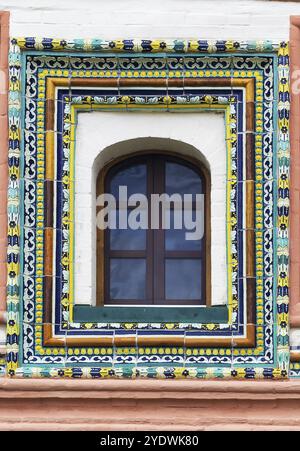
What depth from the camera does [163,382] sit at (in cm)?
916

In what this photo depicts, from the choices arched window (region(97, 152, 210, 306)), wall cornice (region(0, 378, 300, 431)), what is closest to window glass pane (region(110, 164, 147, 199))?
arched window (region(97, 152, 210, 306))

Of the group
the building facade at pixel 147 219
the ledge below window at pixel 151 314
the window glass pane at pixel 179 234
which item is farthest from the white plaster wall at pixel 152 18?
the ledge below window at pixel 151 314

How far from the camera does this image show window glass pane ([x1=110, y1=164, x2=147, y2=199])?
9.75 metres

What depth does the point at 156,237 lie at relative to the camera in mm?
9703

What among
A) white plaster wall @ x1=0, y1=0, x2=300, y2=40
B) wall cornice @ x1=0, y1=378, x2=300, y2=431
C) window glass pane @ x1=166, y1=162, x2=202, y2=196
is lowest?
wall cornice @ x1=0, y1=378, x2=300, y2=431

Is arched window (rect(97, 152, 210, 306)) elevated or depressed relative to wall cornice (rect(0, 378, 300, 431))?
elevated

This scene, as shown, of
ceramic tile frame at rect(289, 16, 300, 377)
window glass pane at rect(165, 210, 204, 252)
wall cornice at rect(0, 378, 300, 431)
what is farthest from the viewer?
window glass pane at rect(165, 210, 204, 252)

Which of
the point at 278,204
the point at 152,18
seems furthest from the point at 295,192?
the point at 152,18

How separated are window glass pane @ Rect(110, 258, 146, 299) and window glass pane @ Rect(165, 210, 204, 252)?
0.22 metres

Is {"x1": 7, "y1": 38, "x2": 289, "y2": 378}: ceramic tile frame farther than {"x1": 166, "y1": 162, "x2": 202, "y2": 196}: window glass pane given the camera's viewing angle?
No

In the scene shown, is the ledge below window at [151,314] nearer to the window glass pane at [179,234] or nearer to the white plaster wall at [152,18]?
the window glass pane at [179,234]

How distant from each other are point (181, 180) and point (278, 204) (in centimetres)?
71

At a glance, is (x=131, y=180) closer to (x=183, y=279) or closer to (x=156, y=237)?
(x=156, y=237)

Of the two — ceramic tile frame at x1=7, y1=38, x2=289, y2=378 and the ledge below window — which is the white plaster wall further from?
the ledge below window
